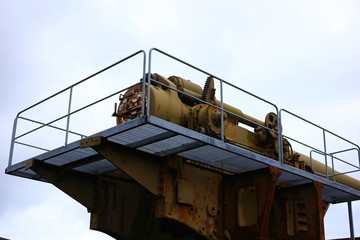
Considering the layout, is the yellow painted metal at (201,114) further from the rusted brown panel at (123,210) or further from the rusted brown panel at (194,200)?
the rusted brown panel at (123,210)

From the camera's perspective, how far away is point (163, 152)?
8.99 m

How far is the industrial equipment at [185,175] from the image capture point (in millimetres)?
8711

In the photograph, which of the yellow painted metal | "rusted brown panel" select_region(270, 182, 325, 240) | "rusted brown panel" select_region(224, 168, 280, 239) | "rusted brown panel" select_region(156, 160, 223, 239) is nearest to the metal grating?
the yellow painted metal

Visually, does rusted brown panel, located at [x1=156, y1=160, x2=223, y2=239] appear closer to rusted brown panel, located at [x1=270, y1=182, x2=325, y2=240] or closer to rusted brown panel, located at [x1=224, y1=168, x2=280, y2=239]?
rusted brown panel, located at [x1=224, y1=168, x2=280, y2=239]

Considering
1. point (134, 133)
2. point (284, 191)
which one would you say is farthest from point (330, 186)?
point (134, 133)

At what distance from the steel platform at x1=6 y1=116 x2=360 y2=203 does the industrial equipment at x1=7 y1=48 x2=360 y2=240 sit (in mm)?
18

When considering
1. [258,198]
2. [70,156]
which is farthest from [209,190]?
[70,156]

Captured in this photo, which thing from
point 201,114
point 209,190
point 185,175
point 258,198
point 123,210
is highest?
point 201,114

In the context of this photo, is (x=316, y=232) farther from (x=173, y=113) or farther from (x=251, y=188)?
(x=173, y=113)

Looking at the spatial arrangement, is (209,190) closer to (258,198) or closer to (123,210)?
(258,198)

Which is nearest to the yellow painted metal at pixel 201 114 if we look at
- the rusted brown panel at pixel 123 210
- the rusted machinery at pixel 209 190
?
the rusted machinery at pixel 209 190

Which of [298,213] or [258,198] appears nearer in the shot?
[258,198]

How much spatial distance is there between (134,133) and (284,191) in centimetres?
422

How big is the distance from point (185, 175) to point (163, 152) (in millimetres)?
706
